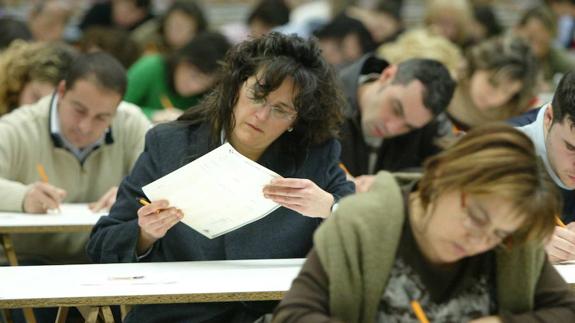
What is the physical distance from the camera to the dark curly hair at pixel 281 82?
2834 mm

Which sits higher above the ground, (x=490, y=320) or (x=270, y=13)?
(x=490, y=320)

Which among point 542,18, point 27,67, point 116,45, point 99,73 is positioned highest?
Result: point 99,73

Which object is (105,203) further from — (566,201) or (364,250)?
(364,250)

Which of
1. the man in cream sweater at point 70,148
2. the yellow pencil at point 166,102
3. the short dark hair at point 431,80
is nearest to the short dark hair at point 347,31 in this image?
the yellow pencil at point 166,102

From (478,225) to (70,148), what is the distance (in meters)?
2.34

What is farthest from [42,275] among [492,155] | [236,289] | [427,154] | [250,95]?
[427,154]

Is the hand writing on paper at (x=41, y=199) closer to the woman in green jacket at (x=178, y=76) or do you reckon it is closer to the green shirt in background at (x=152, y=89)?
the woman in green jacket at (x=178, y=76)

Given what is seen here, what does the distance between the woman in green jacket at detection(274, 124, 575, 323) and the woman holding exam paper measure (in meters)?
0.67

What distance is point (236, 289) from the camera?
8.11ft

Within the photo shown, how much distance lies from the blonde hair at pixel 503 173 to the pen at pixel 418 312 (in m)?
0.26

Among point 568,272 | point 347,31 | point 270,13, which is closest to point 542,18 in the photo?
point 347,31

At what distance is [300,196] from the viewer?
2.69m

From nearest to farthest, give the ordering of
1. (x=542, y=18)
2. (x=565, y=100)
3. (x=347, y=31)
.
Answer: (x=565, y=100), (x=347, y=31), (x=542, y=18)

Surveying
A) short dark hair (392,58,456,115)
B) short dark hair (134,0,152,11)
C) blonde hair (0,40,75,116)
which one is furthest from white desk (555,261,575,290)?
short dark hair (134,0,152,11)
